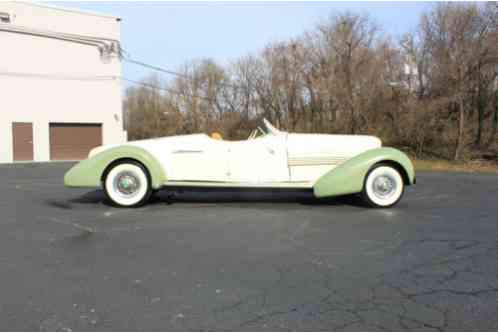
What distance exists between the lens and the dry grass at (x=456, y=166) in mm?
13969

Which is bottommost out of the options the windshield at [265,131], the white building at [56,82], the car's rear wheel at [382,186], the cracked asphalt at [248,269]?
the cracked asphalt at [248,269]

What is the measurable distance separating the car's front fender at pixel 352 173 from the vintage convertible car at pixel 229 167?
0.04m

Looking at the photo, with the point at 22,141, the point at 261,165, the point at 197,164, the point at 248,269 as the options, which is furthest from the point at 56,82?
the point at 248,269

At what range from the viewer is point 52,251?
11.2 feet

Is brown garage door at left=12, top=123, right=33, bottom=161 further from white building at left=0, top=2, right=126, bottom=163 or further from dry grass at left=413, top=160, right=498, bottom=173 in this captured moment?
dry grass at left=413, top=160, right=498, bottom=173

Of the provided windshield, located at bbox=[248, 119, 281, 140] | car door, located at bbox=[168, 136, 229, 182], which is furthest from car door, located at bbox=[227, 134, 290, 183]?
windshield, located at bbox=[248, 119, 281, 140]

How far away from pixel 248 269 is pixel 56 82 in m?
21.4

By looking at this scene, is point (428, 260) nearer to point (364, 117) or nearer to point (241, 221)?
point (241, 221)

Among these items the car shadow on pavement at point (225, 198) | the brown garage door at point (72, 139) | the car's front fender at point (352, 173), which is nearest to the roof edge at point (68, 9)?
the brown garage door at point (72, 139)

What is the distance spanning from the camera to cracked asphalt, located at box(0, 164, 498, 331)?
2.18 metres

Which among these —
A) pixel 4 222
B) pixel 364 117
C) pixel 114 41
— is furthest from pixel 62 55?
pixel 4 222

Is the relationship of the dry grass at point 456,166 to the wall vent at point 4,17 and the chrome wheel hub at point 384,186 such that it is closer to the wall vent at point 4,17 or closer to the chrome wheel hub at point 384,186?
the chrome wheel hub at point 384,186

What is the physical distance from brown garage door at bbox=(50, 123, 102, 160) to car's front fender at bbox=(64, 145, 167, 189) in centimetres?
1744

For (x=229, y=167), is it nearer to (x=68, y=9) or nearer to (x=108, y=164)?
(x=108, y=164)
